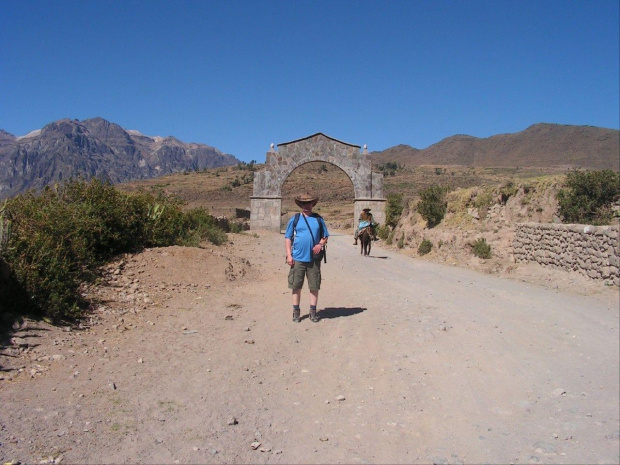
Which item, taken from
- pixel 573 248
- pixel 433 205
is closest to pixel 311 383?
pixel 573 248

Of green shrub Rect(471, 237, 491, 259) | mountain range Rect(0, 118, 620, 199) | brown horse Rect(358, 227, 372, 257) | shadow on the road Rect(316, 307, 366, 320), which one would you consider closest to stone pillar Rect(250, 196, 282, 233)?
brown horse Rect(358, 227, 372, 257)

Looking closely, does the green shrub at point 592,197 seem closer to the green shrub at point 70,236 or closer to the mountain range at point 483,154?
the green shrub at point 70,236

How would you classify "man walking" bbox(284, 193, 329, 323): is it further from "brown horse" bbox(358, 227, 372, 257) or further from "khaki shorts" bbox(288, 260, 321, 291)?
"brown horse" bbox(358, 227, 372, 257)

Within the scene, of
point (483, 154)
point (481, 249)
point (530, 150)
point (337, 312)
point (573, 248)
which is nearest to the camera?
point (337, 312)

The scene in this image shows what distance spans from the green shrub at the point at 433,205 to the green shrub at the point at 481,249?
3866 millimetres

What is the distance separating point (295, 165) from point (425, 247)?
13.5 meters

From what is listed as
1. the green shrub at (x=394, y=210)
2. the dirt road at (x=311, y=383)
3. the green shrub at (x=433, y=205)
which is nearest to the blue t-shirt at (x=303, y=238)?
the dirt road at (x=311, y=383)

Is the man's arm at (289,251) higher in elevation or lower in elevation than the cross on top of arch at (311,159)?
lower

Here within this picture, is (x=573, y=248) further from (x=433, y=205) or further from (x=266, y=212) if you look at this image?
(x=266, y=212)

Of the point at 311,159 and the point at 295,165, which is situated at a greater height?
the point at 311,159

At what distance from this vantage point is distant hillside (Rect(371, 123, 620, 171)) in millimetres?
84938

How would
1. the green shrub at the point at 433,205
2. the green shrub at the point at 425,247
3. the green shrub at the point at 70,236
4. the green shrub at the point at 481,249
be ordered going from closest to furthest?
the green shrub at the point at 70,236 → the green shrub at the point at 481,249 → the green shrub at the point at 425,247 → the green shrub at the point at 433,205

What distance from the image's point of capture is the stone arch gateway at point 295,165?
28.8 m

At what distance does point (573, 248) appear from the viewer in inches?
428
